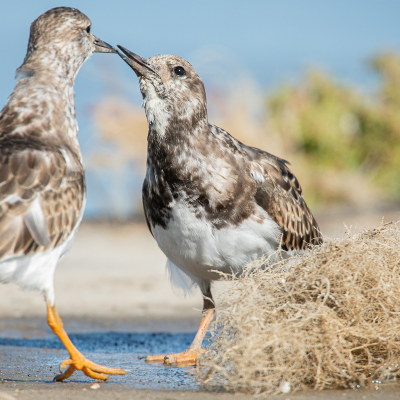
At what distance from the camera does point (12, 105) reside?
4.60 metres

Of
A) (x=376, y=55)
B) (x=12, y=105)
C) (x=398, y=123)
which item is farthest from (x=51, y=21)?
(x=376, y=55)

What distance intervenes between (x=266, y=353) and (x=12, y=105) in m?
2.67

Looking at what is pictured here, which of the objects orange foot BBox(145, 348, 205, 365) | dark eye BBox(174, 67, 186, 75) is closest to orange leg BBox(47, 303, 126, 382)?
orange foot BBox(145, 348, 205, 365)

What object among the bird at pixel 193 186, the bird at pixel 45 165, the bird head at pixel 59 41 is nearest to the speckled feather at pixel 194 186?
the bird at pixel 193 186

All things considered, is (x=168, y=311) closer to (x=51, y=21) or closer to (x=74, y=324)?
(x=74, y=324)

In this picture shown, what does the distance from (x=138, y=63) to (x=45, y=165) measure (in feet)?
4.35

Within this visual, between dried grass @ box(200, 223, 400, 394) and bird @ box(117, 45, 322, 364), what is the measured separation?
959mm

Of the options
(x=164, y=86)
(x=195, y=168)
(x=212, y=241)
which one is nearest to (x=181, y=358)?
(x=212, y=241)

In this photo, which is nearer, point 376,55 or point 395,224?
point 395,224

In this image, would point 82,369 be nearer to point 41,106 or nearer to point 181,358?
point 181,358

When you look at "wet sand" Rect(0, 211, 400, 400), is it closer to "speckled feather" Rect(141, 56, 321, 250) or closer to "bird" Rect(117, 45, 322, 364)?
"bird" Rect(117, 45, 322, 364)

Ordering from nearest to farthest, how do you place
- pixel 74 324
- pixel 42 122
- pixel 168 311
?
pixel 42 122
pixel 74 324
pixel 168 311

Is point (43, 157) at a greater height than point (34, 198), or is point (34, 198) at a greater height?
point (43, 157)

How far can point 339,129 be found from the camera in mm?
17406
